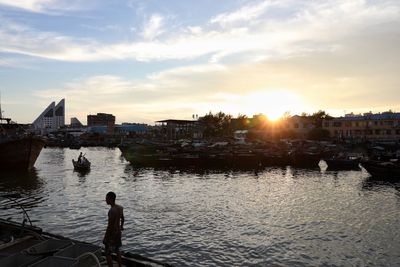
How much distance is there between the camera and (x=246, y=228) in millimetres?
21719

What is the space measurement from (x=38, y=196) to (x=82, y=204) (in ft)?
21.2

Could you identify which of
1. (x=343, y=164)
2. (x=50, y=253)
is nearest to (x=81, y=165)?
(x=343, y=164)

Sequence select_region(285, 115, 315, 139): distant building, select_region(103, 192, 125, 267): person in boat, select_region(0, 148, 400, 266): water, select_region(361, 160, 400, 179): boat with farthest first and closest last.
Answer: select_region(285, 115, 315, 139): distant building, select_region(361, 160, 400, 179): boat, select_region(0, 148, 400, 266): water, select_region(103, 192, 125, 267): person in boat

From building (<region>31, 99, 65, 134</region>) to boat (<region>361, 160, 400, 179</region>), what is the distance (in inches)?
6700

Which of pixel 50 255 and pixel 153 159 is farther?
pixel 153 159

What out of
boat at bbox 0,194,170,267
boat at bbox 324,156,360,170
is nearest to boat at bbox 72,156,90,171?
boat at bbox 324,156,360,170

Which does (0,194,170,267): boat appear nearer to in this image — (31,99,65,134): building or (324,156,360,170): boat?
(324,156,360,170): boat

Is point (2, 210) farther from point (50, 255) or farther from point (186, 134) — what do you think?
point (186, 134)

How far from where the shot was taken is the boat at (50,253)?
913cm

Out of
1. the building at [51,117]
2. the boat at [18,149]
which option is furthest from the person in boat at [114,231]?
the building at [51,117]

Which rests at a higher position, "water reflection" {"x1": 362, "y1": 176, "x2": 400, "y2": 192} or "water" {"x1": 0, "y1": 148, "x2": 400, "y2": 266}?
"water reflection" {"x1": 362, "y1": 176, "x2": 400, "y2": 192}

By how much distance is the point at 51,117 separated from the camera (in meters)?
197

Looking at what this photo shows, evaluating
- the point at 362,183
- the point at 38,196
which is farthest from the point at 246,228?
the point at 362,183

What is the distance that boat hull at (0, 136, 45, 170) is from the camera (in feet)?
159
